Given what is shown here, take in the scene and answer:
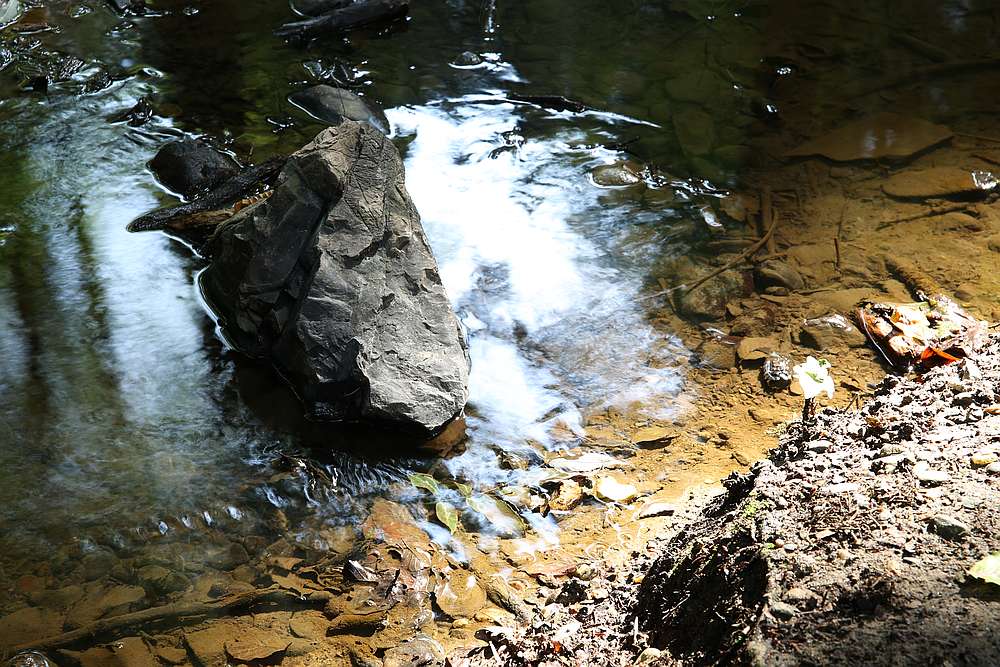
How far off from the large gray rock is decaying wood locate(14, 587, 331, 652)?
809 millimetres

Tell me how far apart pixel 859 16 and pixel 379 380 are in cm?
601

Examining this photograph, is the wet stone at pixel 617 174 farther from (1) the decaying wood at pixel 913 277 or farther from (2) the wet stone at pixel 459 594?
(2) the wet stone at pixel 459 594

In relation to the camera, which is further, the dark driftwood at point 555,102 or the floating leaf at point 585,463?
the dark driftwood at point 555,102

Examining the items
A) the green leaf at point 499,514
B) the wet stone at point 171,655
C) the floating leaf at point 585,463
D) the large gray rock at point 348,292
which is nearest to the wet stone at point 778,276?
the floating leaf at point 585,463

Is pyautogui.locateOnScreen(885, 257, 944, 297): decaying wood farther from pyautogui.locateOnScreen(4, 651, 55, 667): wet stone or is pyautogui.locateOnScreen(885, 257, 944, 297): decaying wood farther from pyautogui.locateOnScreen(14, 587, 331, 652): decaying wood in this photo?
pyautogui.locateOnScreen(4, 651, 55, 667): wet stone

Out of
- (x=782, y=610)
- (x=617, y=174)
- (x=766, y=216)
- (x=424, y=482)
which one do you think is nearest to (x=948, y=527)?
(x=782, y=610)

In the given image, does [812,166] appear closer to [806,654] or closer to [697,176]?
[697,176]

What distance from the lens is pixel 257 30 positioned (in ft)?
21.1

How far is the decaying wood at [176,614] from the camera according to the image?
229 cm

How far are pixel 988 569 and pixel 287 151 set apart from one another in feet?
14.7

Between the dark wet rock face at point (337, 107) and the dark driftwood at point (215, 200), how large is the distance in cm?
86

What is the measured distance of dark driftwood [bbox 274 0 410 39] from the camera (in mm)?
6355

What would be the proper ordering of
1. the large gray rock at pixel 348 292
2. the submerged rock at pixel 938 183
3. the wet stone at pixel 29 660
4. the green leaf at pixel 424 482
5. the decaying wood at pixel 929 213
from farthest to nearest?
the submerged rock at pixel 938 183, the decaying wood at pixel 929 213, the large gray rock at pixel 348 292, the green leaf at pixel 424 482, the wet stone at pixel 29 660

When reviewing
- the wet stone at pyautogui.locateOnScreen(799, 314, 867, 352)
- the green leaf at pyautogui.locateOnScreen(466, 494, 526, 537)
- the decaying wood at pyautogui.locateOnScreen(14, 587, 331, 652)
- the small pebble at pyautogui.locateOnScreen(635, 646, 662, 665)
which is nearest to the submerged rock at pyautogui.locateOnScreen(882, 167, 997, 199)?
the wet stone at pyautogui.locateOnScreen(799, 314, 867, 352)
